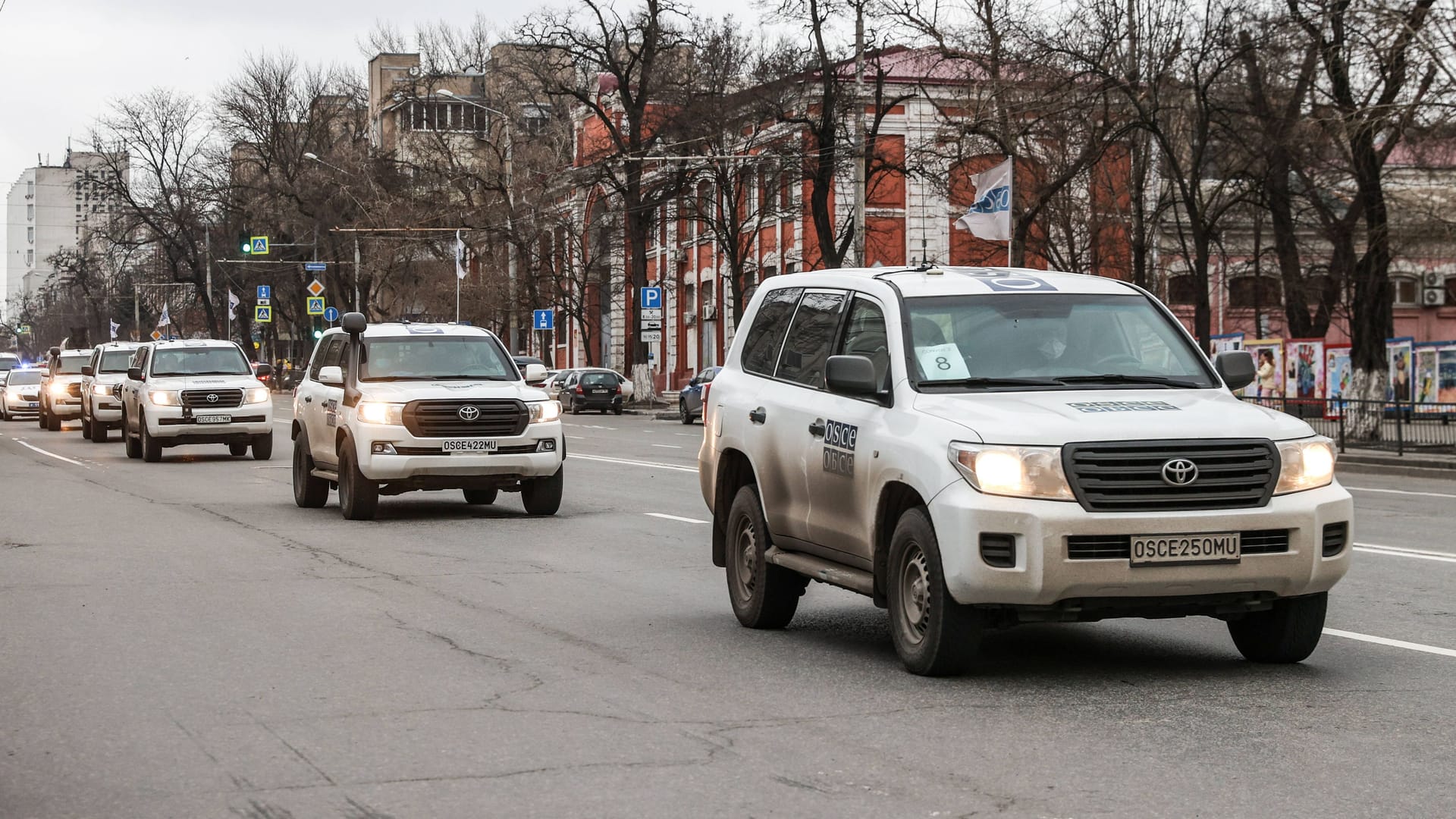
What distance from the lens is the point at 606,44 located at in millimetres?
55688

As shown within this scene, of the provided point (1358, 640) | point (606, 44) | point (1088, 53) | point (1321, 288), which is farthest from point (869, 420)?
Answer: point (606, 44)

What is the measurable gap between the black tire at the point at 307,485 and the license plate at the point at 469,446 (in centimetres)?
232

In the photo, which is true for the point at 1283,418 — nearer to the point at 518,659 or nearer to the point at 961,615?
the point at 961,615

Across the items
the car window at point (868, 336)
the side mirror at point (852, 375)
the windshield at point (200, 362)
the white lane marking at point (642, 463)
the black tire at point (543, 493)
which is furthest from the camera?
the windshield at point (200, 362)

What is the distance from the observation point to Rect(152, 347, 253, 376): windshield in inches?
1171

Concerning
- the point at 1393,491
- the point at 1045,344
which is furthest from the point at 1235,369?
the point at 1393,491

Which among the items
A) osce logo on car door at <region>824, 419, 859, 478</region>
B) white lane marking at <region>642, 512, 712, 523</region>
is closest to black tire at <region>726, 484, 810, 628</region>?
osce logo on car door at <region>824, 419, 859, 478</region>

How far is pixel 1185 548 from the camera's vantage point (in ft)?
25.3

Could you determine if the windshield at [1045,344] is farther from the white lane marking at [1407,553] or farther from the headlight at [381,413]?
the headlight at [381,413]

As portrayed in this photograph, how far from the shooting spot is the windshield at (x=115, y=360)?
1460 inches

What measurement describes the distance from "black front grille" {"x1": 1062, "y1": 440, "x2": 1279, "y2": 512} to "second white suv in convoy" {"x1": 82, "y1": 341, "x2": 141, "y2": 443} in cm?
3113

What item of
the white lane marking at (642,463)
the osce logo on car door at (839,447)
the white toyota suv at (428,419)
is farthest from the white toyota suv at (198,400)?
the osce logo on car door at (839,447)

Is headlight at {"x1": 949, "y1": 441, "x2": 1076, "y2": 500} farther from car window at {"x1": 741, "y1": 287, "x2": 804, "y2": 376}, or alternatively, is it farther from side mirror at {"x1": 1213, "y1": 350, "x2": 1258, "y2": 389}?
car window at {"x1": 741, "y1": 287, "x2": 804, "y2": 376}

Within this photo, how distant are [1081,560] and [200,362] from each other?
80.1 feet
